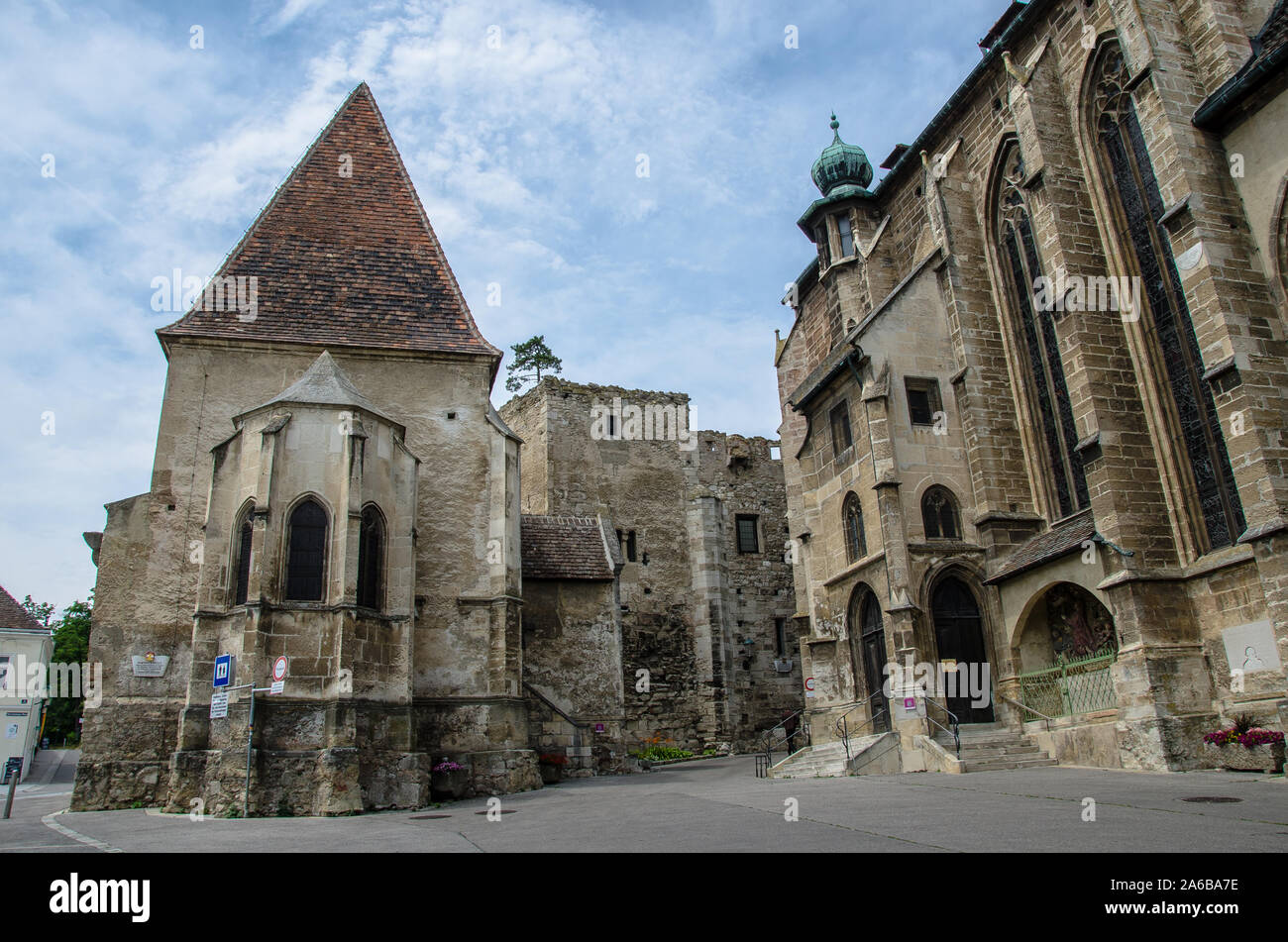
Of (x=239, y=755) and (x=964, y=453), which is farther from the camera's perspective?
(x=964, y=453)

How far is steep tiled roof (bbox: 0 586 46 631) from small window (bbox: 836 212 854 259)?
34.7 meters

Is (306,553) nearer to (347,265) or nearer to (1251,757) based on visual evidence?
(347,265)

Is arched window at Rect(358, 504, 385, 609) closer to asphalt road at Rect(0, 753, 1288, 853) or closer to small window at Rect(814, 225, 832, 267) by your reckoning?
asphalt road at Rect(0, 753, 1288, 853)

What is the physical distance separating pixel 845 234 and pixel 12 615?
35904 mm

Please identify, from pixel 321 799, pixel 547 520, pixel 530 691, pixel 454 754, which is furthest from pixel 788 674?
pixel 321 799

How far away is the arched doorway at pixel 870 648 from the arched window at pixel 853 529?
802 millimetres

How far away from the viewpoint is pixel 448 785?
622 inches

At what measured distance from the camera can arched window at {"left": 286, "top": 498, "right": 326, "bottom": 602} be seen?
14.8 metres

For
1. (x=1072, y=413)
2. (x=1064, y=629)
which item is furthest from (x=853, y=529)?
(x=1072, y=413)

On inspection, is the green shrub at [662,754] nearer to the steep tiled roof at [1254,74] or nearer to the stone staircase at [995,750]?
the stone staircase at [995,750]

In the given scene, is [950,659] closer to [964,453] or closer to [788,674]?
[964,453]

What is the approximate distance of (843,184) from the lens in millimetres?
26391
